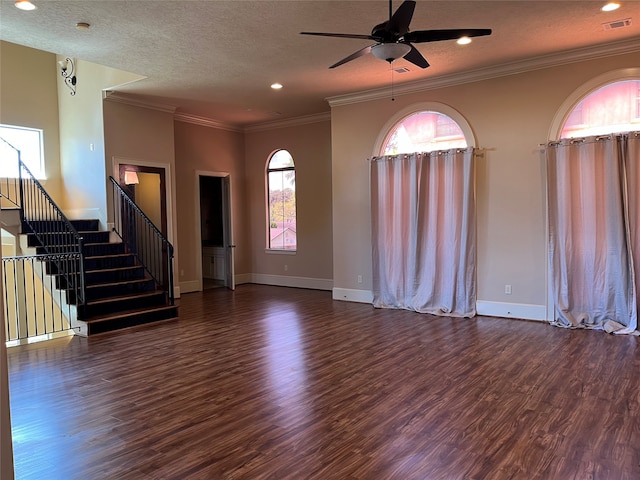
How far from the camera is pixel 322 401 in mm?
3451

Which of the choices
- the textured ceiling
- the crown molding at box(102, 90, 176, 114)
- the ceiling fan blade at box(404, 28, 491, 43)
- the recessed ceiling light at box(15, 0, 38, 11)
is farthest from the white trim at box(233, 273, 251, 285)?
the ceiling fan blade at box(404, 28, 491, 43)

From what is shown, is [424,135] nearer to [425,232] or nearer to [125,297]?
[425,232]

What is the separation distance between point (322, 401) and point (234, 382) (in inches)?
34.3

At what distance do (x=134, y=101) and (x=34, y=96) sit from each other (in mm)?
2040

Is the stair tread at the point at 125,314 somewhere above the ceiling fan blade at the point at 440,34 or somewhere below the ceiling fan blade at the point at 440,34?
below

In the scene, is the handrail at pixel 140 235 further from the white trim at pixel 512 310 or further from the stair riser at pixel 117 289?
the white trim at pixel 512 310

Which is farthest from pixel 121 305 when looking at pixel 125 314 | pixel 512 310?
pixel 512 310

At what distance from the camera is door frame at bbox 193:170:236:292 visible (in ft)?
29.3

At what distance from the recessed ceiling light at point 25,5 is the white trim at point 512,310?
6066mm

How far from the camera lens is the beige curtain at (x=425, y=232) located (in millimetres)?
6203

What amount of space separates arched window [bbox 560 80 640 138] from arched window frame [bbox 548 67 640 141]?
1.7 inches

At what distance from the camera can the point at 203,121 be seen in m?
9.02

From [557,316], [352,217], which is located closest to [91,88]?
[352,217]

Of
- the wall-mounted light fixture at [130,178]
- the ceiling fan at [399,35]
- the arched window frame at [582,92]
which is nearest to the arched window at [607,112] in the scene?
the arched window frame at [582,92]
